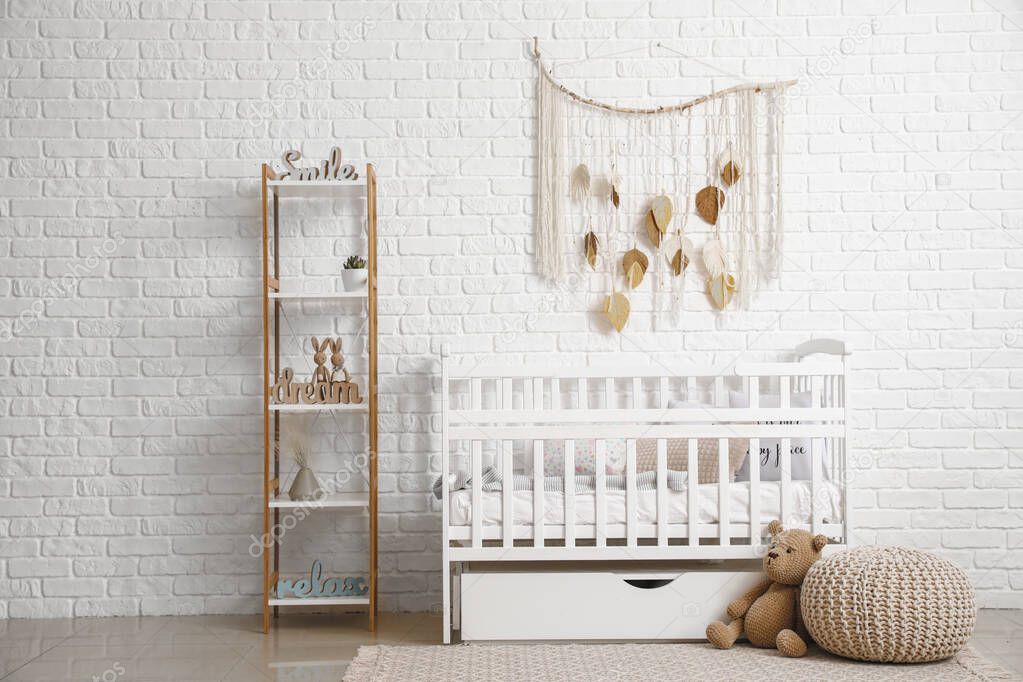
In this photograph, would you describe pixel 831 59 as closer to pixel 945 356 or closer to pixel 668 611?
pixel 945 356

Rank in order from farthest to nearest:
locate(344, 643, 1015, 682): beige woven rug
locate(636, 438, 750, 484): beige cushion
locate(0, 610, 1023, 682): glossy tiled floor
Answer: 1. locate(636, 438, 750, 484): beige cushion
2. locate(0, 610, 1023, 682): glossy tiled floor
3. locate(344, 643, 1015, 682): beige woven rug

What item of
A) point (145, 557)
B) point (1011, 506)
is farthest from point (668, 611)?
point (145, 557)

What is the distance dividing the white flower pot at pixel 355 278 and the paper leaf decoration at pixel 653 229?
953mm

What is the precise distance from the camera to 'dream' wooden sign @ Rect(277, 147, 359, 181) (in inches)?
113

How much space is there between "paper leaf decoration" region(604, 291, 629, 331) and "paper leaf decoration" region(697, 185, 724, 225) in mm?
399

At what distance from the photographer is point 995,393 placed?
10.2 feet

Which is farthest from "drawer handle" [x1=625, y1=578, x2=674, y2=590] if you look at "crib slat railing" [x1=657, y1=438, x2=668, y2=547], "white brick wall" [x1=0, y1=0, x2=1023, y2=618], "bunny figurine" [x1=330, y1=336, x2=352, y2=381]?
"bunny figurine" [x1=330, y1=336, x2=352, y2=381]

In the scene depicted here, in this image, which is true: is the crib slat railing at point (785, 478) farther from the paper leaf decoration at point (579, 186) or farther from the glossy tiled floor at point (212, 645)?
the paper leaf decoration at point (579, 186)

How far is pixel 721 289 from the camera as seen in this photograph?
3102mm

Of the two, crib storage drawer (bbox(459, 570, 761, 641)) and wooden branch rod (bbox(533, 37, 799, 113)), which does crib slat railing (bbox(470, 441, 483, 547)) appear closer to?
crib storage drawer (bbox(459, 570, 761, 641))

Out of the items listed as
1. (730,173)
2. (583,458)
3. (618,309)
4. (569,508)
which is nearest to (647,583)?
(569,508)

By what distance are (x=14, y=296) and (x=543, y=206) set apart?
5.87ft

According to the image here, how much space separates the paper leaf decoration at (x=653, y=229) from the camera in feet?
10.2

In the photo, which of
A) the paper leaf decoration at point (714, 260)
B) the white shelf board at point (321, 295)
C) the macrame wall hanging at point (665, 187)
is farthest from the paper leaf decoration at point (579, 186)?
the white shelf board at point (321, 295)
